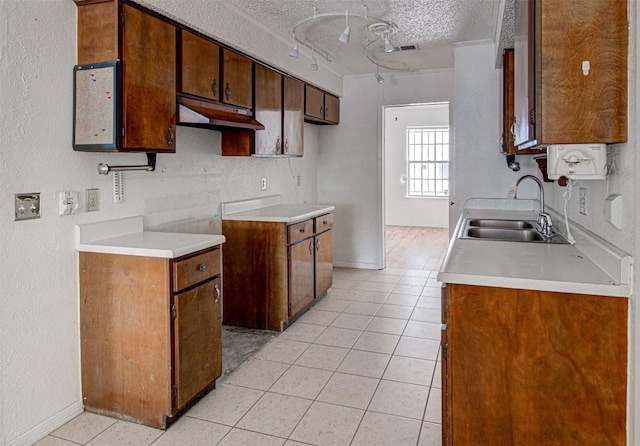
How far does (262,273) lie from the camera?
3.55 m

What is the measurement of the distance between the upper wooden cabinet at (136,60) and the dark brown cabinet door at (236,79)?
61cm

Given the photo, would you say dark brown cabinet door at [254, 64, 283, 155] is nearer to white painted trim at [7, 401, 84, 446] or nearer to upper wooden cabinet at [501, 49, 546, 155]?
upper wooden cabinet at [501, 49, 546, 155]

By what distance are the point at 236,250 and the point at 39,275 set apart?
5.25 ft

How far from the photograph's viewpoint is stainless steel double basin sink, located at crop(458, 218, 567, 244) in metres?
2.70

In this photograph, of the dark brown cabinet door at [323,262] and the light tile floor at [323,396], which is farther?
the dark brown cabinet door at [323,262]

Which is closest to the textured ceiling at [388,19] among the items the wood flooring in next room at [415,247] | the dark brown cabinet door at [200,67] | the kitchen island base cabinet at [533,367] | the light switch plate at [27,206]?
the dark brown cabinet door at [200,67]

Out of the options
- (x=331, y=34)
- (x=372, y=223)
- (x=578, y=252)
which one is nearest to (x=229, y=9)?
(x=331, y=34)

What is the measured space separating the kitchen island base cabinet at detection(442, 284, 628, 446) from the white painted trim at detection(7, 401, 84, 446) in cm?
182

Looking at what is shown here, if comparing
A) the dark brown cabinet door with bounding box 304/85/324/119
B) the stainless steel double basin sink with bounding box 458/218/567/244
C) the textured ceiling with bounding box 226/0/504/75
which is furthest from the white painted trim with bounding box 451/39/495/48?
the stainless steel double basin sink with bounding box 458/218/567/244

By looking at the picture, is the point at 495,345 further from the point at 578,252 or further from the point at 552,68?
the point at 552,68

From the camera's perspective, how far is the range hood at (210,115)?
2688mm

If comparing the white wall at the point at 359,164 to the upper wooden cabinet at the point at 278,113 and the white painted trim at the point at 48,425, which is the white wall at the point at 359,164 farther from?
the white painted trim at the point at 48,425

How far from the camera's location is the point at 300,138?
176 inches

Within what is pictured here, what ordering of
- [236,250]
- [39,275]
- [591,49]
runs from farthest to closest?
[236,250] → [39,275] → [591,49]
